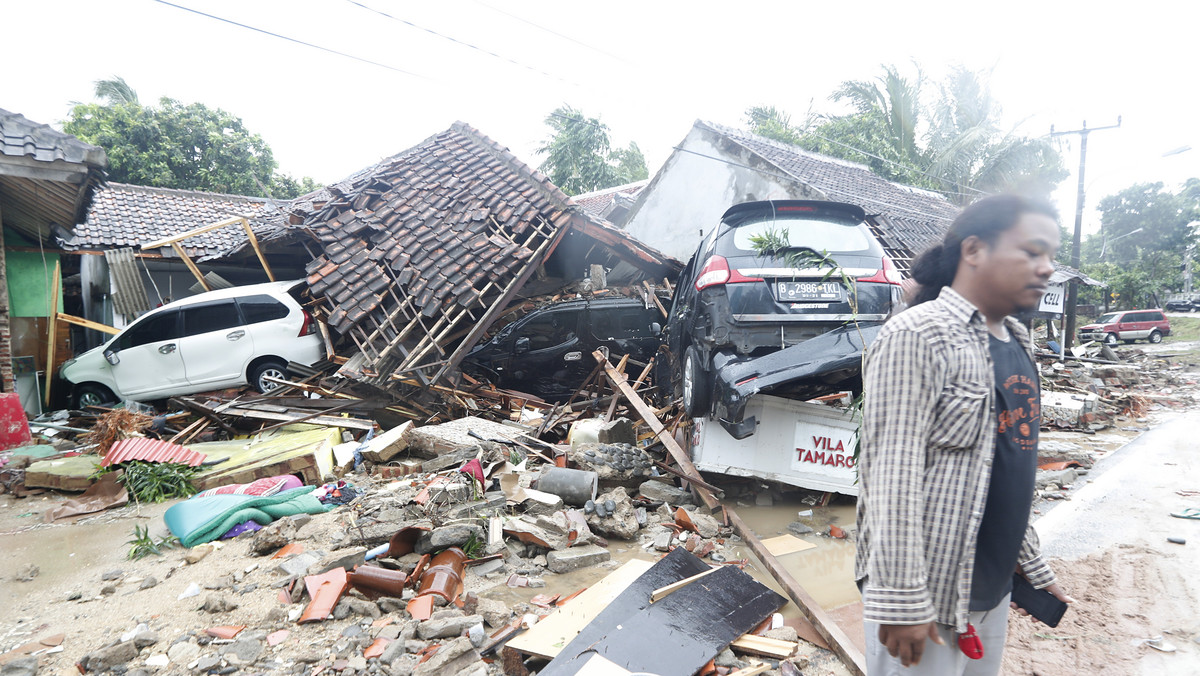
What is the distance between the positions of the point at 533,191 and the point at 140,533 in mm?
7107

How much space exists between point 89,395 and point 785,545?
10.5 m

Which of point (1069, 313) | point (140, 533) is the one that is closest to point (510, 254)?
point (140, 533)

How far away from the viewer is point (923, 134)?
77.2 feet

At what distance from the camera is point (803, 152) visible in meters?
18.7

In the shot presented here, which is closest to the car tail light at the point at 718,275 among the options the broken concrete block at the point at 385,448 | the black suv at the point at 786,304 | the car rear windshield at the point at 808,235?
the black suv at the point at 786,304

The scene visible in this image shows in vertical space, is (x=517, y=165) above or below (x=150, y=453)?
above

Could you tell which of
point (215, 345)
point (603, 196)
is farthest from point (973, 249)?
point (603, 196)

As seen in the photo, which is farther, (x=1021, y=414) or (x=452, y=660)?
(x=452, y=660)

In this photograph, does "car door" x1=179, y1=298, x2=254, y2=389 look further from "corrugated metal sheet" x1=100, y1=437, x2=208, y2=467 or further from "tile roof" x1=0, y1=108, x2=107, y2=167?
"tile roof" x1=0, y1=108, x2=107, y2=167

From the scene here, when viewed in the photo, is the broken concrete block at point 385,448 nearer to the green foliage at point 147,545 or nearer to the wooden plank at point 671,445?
the green foliage at point 147,545

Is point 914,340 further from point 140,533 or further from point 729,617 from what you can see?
point 140,533

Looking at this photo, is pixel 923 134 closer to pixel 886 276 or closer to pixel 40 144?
pixel 886 276

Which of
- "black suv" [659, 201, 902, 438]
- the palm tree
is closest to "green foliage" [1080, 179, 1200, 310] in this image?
"black suv" [659, 201, 902, 438]

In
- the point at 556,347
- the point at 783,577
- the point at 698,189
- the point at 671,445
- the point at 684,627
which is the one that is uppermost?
the point at 698,189
